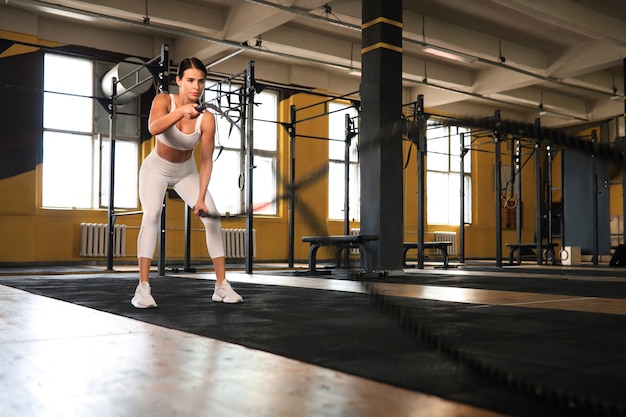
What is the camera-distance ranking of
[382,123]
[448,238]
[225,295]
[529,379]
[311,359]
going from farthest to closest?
[448,238]
[382,123]
[225,295]
[311,359]
[529,379]

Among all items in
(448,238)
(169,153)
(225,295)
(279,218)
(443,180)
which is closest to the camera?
(169,153)

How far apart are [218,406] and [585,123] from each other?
14.6 metres

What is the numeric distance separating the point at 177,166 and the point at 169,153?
0.24 feet

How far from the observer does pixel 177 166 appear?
9.55ft

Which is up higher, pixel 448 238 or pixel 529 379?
pixel 448 238

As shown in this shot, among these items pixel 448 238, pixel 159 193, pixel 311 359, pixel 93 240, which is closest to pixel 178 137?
pixel 159 193

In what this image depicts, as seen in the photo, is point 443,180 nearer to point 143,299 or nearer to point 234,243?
point 234,243

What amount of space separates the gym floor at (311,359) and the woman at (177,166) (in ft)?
0.92

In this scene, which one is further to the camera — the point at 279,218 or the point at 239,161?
the point at 279,218

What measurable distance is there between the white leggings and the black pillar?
10.5 feet

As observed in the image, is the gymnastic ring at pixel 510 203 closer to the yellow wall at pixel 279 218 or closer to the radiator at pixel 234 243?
the yellow wall at pixel 279 218

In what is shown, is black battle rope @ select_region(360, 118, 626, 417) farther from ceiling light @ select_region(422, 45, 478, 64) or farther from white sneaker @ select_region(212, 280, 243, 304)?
ceiling light @ select_region(422, 45, 478, 64)

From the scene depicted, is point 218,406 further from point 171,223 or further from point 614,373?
point 171,223

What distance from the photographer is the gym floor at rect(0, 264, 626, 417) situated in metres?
1.10
